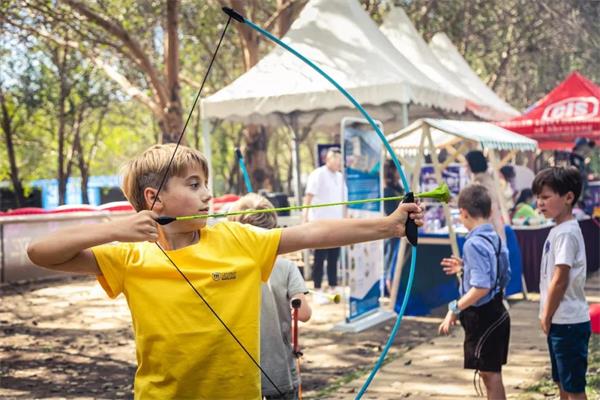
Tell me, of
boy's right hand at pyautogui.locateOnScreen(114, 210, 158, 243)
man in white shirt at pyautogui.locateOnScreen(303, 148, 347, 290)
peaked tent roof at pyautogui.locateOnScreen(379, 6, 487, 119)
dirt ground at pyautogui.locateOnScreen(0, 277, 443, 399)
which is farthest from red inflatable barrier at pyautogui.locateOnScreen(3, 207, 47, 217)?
boy's right hand at pyautogui.locateOnScreen(114, 210, 158, 243)

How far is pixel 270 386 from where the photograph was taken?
3154 millimetres

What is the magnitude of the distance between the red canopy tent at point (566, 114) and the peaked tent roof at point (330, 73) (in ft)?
5.43

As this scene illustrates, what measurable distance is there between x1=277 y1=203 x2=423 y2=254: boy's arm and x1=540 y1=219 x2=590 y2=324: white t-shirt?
172 cm

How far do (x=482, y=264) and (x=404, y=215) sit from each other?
2.02m

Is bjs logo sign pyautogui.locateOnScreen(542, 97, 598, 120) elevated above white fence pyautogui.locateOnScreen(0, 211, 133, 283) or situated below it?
above

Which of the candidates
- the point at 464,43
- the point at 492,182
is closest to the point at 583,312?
the point at 492,182

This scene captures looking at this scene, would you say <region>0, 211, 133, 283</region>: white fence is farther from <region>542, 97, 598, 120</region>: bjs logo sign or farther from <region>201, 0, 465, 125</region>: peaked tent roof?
<region>542, 97, 598, 120</region>: bjs logo sign

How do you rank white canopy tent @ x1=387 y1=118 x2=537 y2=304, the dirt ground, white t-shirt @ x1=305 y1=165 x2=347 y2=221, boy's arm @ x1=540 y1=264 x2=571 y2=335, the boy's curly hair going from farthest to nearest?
1. white t-shirt @ x1=305 y1=165 x2=347 y2=221
2. white canopy tent @ x1=387 y1=118 x2=537 y2=304
3. the dirt ground
4. the boy's curly hair
5. boy's arm @ x1=540 y1=264 x2=571 y2=335

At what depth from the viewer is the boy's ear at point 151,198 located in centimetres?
235

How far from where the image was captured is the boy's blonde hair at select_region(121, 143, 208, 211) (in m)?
2.36

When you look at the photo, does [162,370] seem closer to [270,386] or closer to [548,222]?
[270,386]

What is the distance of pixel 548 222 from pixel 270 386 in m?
7.44

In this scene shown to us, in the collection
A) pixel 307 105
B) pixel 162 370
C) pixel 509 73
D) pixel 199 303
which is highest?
pixel 509 73

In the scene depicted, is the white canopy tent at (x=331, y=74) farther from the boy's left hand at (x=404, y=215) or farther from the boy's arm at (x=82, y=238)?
the boy's arm at (x=82, y=238)
